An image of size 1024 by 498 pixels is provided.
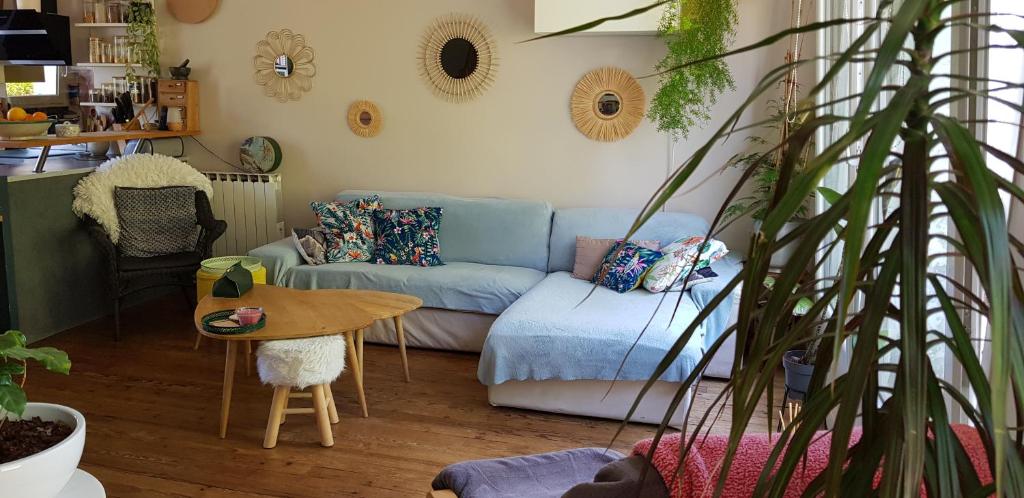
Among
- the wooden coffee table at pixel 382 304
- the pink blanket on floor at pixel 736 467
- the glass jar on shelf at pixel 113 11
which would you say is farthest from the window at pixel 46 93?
the pink blanket on floor at pixel 736 467

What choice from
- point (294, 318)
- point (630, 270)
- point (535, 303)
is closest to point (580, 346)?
point (535, 303)

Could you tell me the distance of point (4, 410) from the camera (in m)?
1.52

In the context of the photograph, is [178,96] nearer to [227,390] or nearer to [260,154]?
[260,154]

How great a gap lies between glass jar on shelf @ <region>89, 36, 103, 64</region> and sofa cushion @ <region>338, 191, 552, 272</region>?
8.14 feet

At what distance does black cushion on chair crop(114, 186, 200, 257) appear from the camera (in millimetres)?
5074

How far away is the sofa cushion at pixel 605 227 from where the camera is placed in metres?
4.92

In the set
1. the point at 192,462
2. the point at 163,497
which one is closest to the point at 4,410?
the point at 163,497

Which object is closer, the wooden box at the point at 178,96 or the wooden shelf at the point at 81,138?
the wooden shelf at the point at 81,138

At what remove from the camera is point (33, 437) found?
150 cm

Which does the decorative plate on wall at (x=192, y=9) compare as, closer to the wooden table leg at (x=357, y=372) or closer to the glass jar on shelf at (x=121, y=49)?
the glass jar on shelf at (x=121, y=49)

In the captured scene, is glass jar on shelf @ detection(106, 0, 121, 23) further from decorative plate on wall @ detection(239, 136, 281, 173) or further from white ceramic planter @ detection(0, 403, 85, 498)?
white ceramic planter @ detection(0, 403, 85, 498)

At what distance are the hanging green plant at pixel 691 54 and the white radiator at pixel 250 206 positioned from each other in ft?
8.49

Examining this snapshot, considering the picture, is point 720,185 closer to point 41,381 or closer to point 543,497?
point 543,497

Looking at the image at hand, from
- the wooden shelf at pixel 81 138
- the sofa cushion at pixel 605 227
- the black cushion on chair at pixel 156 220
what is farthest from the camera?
the black cushion on chair at pixel 156 220
